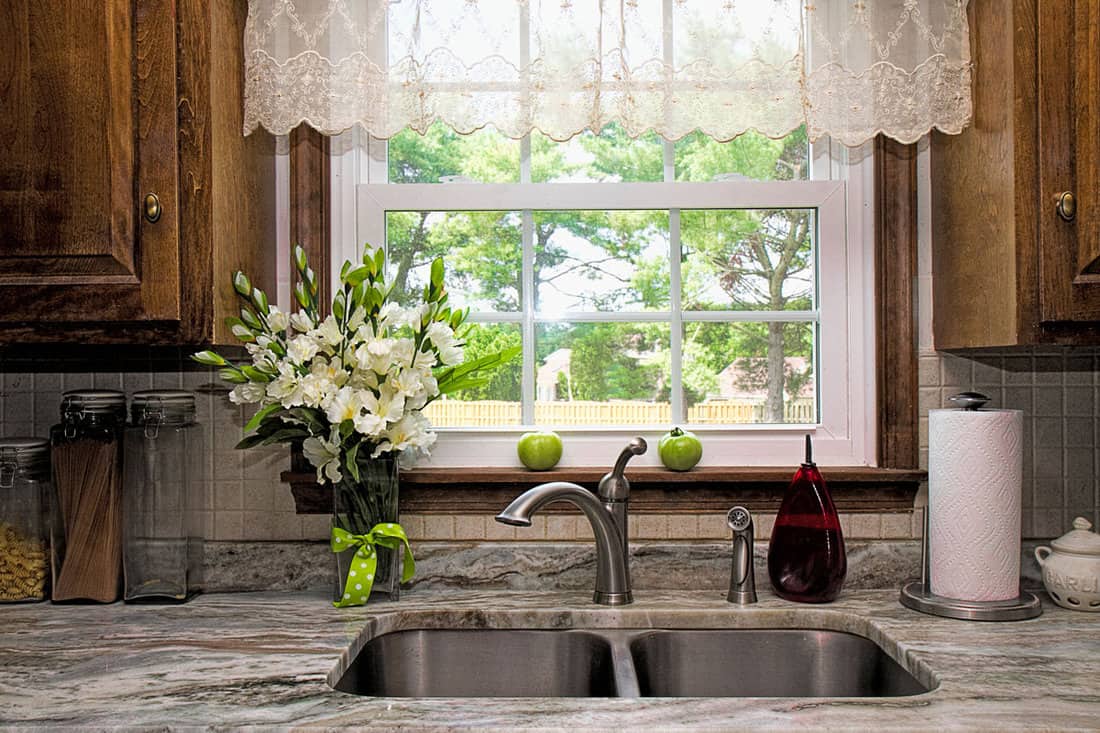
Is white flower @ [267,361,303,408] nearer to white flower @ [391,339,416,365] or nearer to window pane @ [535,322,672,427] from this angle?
white flower @ [391,339,416,365]

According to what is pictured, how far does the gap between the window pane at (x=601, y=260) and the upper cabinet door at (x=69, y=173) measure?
2.55 feet

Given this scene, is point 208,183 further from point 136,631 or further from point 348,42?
point 136,631

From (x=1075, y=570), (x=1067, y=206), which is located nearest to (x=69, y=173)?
(x=1067, y=206)

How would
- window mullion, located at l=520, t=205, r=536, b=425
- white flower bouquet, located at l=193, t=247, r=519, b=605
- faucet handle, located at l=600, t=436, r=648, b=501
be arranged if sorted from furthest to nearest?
window mullion, located at l=520, t=205, r=536, b=425 → faucet handle, located at l=600, t=436, r=648, b=501 → white flower bouquet, located at l=193, t=247, r=519, b=605

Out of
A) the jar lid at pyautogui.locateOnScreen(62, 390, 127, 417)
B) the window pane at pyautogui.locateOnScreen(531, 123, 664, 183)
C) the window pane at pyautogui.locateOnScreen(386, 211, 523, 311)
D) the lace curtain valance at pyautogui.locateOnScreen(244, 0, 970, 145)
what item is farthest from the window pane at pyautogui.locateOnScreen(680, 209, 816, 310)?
the jar lid at pyautogui.locateOnScreen(62, 390, 127, 417)

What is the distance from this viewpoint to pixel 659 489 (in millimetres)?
1867

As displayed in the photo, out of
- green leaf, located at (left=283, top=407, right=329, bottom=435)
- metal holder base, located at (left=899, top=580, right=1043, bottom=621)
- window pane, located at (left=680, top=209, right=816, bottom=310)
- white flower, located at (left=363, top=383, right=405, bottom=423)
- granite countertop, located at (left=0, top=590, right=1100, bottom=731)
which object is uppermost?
window pane, located at (left=680, top=209, right=816, bottom=310)

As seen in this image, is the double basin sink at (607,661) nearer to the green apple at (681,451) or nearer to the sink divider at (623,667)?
the sink divider at (623,667)

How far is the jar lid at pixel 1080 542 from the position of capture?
5.41 feet

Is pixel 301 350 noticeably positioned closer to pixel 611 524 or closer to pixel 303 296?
pixel 303 296

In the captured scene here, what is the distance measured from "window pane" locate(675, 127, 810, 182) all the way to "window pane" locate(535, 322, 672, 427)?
0.36 metres

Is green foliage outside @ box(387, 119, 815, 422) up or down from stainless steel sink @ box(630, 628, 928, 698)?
up

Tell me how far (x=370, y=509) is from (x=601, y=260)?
0.72 m

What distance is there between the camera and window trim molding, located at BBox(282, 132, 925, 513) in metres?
1.87
